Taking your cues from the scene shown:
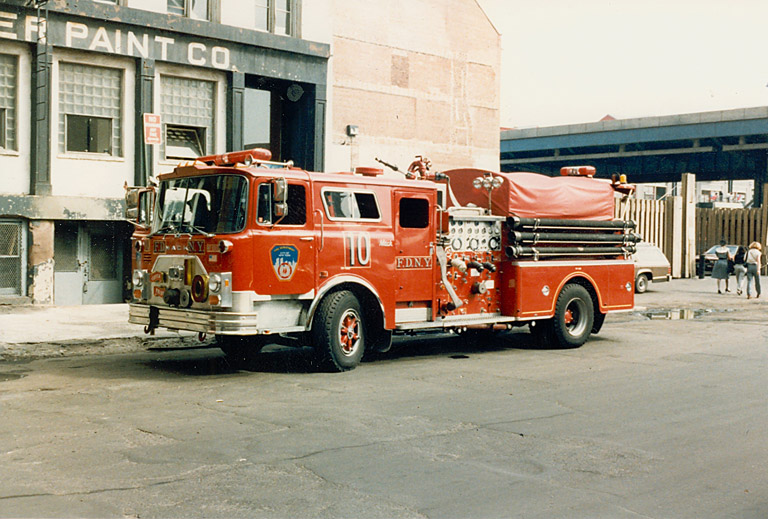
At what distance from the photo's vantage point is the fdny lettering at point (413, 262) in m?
12.2

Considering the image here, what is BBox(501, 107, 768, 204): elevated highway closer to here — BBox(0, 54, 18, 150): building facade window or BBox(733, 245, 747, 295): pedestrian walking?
BBox(733, 245, 747, 295): pedestrian walking

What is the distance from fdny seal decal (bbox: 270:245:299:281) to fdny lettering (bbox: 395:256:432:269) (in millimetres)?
1795

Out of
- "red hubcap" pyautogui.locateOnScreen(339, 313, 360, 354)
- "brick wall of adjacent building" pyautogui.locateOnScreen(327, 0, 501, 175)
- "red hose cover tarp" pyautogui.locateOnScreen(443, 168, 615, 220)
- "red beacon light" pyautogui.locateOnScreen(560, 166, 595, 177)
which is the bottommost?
"red hubcap" pyautogui.locateOnScreen(339, 313, 360, 354)

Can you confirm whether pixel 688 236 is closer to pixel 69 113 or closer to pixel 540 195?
pixel 540 195

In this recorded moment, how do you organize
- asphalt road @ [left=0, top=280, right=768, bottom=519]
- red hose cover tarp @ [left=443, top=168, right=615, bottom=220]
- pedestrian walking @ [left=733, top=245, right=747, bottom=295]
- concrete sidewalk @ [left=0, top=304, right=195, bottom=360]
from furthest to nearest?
1. pedestrian walking @ [left=733, top=245, right=747, bottom=295]
2. red hose cover tarp @ [left=443, top=168, right=615, bottom=220]
3. concrete sidewalk @ [left=0, top=304, right=195, bottom=360]
4. asphalt road @ [left=0, top=280, right=768, bottom=519]

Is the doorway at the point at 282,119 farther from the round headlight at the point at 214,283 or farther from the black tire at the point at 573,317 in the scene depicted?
the round headlight at the point at 214,283

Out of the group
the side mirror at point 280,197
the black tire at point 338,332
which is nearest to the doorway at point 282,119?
the black tire at point 338,332

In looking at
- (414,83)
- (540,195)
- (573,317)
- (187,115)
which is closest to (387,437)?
(540,195)

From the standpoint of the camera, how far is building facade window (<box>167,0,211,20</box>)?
21.6 metres

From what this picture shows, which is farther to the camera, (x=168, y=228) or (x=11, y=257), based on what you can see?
(x=11, y=257)


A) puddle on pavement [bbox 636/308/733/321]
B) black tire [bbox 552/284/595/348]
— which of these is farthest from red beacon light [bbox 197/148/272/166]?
puddle on pavement [bbox 636/308/733/321]

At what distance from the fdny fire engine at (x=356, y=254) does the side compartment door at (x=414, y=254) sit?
0.07 feet

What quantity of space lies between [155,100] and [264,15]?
422 centimetres

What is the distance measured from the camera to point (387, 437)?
25.7 ft
